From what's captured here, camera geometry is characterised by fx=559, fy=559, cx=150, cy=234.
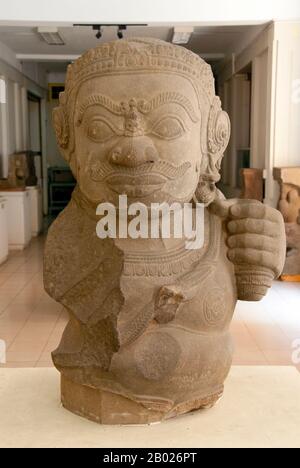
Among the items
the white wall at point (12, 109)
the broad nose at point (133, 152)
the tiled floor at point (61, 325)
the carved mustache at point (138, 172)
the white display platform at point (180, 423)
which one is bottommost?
the tiled floor at point (61, 325)

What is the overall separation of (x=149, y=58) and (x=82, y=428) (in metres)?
1.37

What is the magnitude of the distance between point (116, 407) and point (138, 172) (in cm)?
89

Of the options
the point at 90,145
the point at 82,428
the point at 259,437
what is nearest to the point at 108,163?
the point at 90,145

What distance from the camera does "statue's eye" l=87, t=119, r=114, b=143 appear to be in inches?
75.5

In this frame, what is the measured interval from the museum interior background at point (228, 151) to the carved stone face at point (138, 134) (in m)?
2.23

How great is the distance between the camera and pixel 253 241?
84.8 inches

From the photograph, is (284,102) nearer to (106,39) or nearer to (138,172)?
(106,39)

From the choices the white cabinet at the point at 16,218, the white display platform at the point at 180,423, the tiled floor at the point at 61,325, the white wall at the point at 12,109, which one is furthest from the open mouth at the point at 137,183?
the white wall at the point at 12,109

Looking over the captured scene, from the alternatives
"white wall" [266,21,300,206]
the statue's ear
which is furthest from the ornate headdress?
"white wall" [266,21,300,206]

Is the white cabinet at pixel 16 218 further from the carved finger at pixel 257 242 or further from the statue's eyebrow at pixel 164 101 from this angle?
the statue's eyebrow at pixel 164 101

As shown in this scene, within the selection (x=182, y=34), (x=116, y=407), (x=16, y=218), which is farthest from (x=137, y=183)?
(x=16, y=218)

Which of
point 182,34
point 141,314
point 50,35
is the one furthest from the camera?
point 50,35

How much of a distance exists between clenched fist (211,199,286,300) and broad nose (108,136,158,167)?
0.46 meters

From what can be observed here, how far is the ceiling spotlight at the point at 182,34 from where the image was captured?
6.92m
